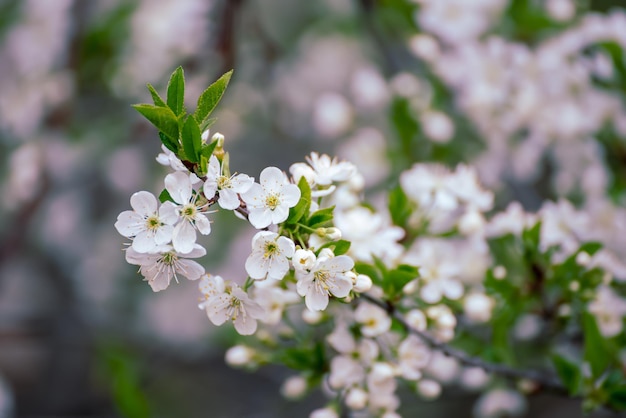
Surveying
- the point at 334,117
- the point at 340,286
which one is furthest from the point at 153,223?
the point at 334,117

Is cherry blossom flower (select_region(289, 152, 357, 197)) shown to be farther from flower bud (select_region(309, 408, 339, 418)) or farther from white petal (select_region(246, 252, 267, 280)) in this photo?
flower bud (select_region(309, 408, 339, 418))

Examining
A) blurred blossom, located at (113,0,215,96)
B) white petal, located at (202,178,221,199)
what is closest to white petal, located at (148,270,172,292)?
white petal, located at (202,178,221,199)

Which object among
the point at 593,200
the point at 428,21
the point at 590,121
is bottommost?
the point at 593,200

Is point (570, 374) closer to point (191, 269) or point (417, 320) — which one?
point (417, 320)

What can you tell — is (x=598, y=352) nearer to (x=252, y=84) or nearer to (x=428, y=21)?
(x=428, y=21)

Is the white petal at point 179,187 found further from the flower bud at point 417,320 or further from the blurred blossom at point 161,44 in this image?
the blurred blossom at point 161,44

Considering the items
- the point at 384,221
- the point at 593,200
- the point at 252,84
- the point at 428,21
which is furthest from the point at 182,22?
the point at 593,200
